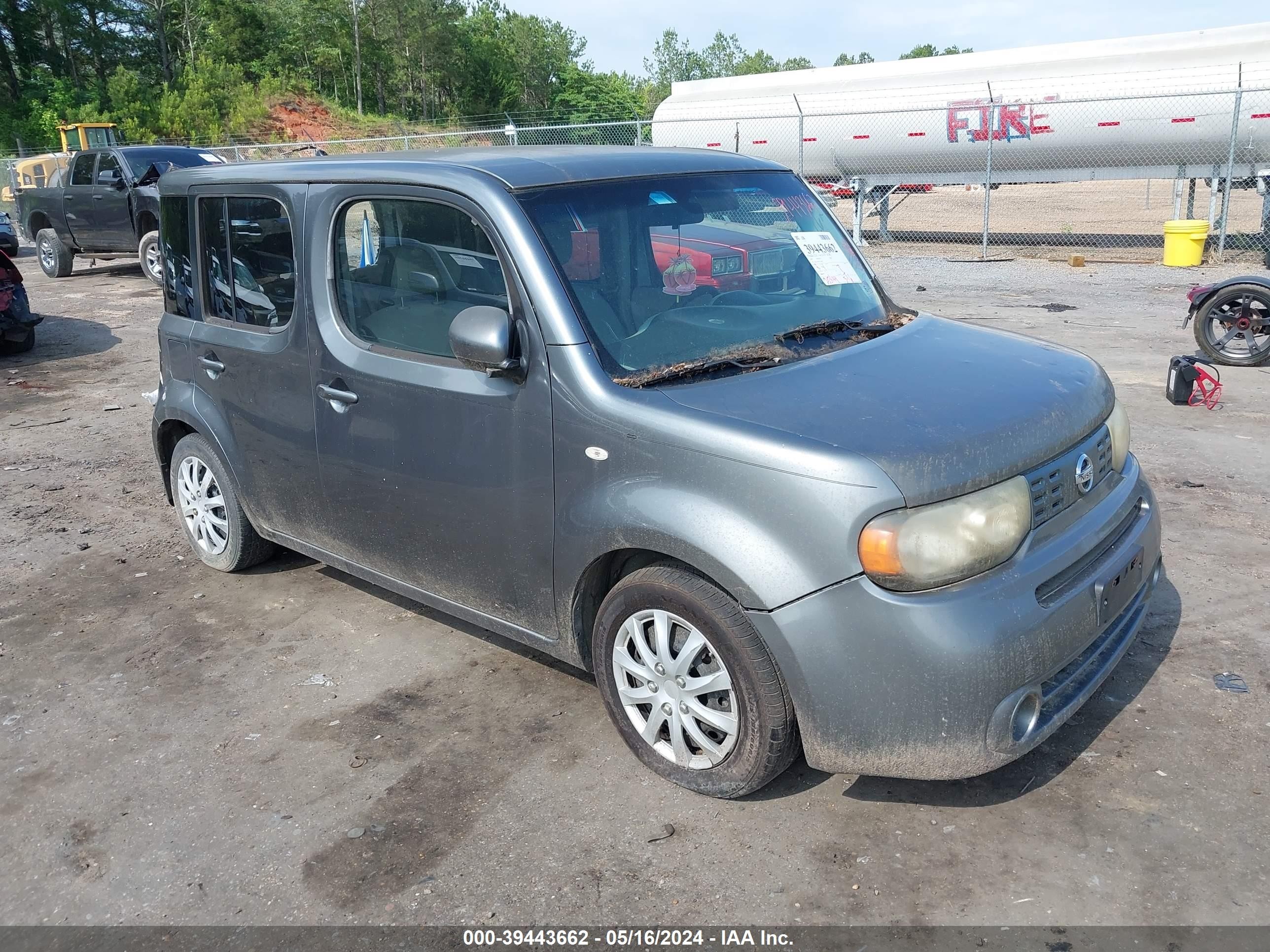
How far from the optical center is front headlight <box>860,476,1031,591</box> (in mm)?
2729

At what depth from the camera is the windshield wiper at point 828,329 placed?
3623 millimetres

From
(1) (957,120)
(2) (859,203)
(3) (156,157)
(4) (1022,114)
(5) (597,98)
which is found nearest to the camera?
(3) (156,157)

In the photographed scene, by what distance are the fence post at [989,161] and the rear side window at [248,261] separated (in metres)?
14.9

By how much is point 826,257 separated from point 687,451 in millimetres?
1481

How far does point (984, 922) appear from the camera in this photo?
8.84 ft

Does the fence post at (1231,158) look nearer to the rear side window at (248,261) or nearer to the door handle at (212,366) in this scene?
the rear side window at (248,261)

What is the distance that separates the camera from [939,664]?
273cm

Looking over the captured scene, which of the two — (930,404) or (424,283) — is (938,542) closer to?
(930,404)

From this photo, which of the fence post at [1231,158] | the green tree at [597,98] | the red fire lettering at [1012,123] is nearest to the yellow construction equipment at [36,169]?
the red fire lettering at [1012,123]

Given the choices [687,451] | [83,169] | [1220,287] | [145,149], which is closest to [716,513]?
[687,451]

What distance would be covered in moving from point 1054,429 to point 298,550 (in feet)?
10.3

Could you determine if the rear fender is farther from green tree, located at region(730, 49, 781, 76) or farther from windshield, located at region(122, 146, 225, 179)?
green tree, located at region(730, 49, 781, 76)

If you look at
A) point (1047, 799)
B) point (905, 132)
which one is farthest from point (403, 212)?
point (905, 132)

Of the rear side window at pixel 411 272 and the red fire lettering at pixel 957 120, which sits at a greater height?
the red fire lettering at pixel 957 120
